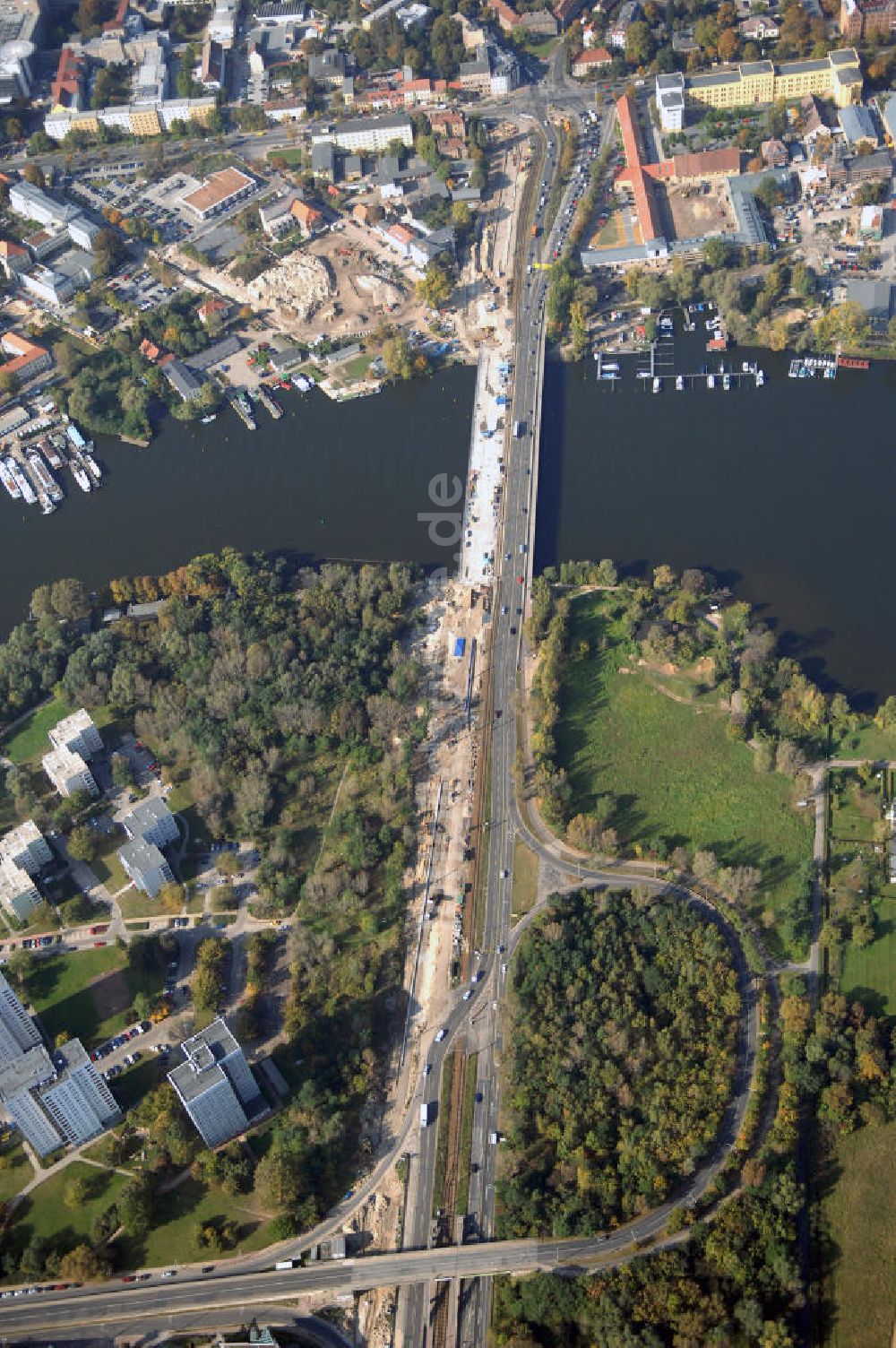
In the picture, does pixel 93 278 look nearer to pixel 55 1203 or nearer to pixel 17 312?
pixel 17 312

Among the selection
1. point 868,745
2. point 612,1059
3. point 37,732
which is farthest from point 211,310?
point 612,1059

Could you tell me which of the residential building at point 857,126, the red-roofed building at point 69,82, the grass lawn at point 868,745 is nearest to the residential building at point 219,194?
the red-roofed building at point 69,82

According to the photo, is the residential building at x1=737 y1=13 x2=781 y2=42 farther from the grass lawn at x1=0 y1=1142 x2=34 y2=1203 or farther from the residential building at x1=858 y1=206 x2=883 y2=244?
the grass lawn at x1=0 y1=1142 x2=34 y2=1203

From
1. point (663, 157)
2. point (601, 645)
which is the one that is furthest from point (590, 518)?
point (663, 157)

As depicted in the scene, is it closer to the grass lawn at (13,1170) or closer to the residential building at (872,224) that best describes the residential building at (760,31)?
the residential building at (872,224)

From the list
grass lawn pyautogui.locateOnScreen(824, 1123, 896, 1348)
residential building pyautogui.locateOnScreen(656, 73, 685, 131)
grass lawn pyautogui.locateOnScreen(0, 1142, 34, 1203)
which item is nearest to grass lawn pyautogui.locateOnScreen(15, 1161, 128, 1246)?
grass lawn pyautogui.locateOnScreen(0, 1142, 34, 1203)

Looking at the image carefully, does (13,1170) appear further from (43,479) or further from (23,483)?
(43,479)

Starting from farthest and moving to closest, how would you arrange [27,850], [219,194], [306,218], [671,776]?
[219,194] → [306,218] → [671,776] → [27,850]
